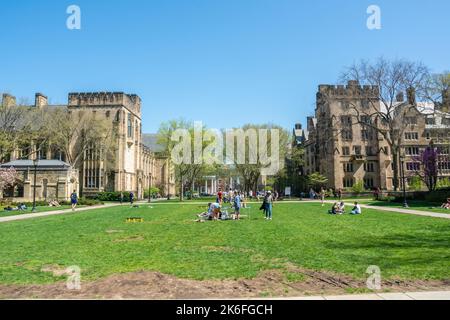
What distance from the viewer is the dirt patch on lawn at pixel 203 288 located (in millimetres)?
6691

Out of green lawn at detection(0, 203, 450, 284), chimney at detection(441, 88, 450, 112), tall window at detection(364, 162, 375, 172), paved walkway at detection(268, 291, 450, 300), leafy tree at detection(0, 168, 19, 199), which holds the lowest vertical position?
green lawn at detection(0, 203, 450, 284)

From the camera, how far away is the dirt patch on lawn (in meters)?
6.69

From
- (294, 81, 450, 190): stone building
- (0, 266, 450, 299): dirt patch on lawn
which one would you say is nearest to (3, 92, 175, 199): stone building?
(294, 81, 450, 190): stone building

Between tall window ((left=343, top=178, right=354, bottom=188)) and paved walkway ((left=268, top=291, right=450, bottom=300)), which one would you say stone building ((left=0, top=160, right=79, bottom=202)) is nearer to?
tall window ((left=343, top=178, right=354, bottom=188))

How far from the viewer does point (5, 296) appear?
674 centimetres

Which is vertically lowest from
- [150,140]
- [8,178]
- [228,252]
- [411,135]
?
[228,252]

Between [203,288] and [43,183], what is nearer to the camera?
[203,288]

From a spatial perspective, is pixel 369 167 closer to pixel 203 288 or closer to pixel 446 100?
pixel 446 100

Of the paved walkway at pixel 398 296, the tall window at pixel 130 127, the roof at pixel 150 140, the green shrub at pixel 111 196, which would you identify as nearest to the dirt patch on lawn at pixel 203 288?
the paved walkway at pixel 398 296

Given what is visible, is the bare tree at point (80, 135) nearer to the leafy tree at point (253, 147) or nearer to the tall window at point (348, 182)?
the leafy tree at point (253, 147)

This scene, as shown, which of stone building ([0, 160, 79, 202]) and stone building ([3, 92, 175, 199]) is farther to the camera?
stone building ([3, 92, 175, 199])

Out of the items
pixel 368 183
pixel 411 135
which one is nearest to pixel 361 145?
pixel 368 183

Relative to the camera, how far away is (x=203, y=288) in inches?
278

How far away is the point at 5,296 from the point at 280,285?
5.32 meters
